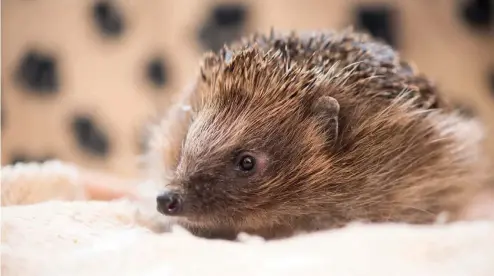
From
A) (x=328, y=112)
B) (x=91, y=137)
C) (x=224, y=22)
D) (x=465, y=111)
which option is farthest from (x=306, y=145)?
(x=91, y=137)

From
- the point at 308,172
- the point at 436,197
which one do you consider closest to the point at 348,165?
the point at 308,172

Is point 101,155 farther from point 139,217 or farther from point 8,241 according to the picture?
point 8,241

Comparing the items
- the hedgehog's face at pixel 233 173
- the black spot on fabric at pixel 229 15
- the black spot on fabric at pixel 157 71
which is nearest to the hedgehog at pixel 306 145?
the hedgehog's face at pixel 233 173

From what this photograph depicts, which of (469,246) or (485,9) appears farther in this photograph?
(485,9)

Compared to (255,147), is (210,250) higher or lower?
lower

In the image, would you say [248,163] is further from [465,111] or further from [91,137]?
[91,137]

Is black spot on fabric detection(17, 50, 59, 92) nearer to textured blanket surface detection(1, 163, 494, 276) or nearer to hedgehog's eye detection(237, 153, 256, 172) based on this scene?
hedgehog's eye detection(237, 153, 256, 172)

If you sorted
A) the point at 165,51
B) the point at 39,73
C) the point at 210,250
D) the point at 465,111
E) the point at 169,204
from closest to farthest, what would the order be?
the point at 210,250, the point at 169,204, the point at 465,111, the point at 39,73, the point at 165,51

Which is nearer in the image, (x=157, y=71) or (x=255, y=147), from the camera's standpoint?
(x=255, y=147)

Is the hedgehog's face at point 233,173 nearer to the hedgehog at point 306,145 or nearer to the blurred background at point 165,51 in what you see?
the hedgehog at point 306,145
